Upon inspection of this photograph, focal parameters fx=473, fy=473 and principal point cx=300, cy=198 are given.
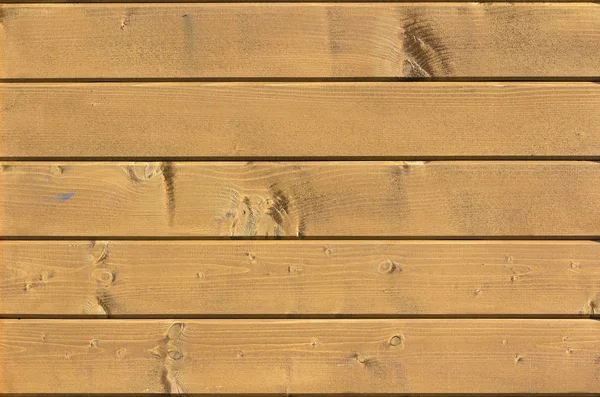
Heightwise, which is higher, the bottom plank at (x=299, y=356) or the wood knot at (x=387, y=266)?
the wood knot at (x=387, y=266)

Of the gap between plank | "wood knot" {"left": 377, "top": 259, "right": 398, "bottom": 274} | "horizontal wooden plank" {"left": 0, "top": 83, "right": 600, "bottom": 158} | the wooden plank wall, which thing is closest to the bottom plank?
the wooden plank wall

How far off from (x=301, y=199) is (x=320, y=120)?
0.18 meters

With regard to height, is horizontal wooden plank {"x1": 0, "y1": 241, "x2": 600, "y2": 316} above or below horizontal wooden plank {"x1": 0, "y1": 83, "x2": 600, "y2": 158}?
below

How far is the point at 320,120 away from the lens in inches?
41.7

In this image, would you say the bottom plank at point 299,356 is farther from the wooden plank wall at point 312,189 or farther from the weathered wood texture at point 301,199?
the weathered wood texture at point 301,199

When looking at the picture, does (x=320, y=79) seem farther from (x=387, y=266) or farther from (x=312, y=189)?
(x=387, y=266)

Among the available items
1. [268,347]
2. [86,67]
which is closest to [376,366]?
[268,347]

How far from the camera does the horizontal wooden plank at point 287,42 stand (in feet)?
3.47

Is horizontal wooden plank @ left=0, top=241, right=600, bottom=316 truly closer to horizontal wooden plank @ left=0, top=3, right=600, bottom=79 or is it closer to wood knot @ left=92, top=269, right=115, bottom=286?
wood knot @ left=92, top=269, right=115, bottom=286

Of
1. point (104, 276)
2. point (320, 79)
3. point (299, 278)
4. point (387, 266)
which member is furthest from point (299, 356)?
point (320, 79)

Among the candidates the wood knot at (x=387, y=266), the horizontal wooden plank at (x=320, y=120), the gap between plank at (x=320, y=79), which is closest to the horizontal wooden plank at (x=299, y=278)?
the wood knot at (x=387, y=266)

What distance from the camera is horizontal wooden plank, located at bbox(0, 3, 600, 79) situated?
1059mm

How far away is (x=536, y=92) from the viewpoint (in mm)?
1056

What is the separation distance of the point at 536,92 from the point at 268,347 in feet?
2.73
